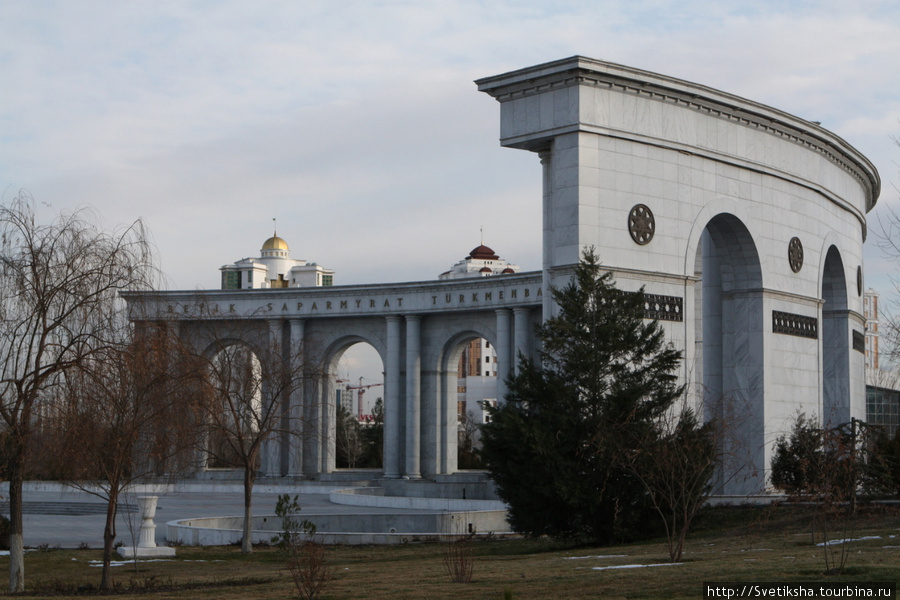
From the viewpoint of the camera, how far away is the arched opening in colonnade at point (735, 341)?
32312mm

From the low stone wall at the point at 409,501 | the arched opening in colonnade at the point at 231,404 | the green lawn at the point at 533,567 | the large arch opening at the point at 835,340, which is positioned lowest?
the low stone wall at the point at 409,501

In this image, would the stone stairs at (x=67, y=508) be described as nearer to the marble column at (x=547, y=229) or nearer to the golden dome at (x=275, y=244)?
the marble column at (x=547, y=229)

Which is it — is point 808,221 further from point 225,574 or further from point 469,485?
point 225,574

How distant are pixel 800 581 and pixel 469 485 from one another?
31.5 meters

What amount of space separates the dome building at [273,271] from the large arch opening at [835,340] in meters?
53.9

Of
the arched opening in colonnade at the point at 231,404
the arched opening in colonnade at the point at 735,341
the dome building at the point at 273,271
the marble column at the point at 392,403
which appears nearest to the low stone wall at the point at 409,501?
the marble column at the point at 392,403

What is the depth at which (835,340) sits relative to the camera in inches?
1578

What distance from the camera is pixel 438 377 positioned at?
5428 cm

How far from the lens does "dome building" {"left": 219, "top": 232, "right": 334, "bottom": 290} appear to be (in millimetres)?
91375

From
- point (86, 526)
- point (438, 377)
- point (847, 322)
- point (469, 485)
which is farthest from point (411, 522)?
point (438, 377)

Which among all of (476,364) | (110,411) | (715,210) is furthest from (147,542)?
(476,364)

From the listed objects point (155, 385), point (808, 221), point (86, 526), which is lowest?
point (86, 526)

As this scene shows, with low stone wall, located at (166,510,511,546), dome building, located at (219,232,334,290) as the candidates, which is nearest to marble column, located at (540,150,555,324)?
low stone wall, located at (166,510,511,546)

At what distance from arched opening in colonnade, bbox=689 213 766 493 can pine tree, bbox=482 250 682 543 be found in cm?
840
